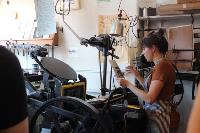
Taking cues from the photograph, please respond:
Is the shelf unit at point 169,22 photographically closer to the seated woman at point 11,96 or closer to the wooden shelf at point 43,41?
the wooden shelf at point 43,41

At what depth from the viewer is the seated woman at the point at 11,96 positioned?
0.69 meters

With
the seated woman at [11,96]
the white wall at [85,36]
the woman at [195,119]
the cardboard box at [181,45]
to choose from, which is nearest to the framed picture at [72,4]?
the white wall at [85,36]

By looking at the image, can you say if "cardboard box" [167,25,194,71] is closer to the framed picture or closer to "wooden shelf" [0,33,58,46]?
the framed picture

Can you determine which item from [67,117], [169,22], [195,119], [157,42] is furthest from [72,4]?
[195,119]

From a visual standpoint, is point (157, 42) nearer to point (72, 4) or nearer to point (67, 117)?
point (67, 117)

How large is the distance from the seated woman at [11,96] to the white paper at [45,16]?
2.34 m

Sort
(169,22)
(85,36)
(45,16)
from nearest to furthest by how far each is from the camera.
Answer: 1. (169,22)
2. (45,16)
3. (85,36)

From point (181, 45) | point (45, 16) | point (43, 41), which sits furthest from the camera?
point (43, 41)

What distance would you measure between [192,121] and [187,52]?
2.29 meters

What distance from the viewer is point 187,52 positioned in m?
2.67

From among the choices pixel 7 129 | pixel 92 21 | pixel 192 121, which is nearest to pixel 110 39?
pixel 92 21

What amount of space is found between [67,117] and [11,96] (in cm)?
138

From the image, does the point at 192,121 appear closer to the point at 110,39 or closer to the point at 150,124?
the point at 150,124

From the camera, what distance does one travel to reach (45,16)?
3090 mm
